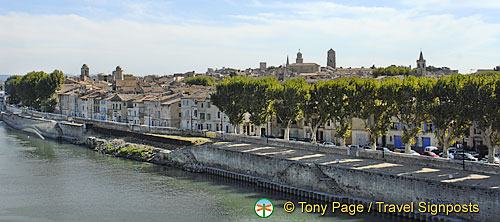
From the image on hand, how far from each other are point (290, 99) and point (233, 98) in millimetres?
6073

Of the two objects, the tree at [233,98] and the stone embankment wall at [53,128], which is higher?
the tree at [233,98]

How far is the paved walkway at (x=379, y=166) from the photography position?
2514 centimetres

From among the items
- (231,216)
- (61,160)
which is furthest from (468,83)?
(61,160)

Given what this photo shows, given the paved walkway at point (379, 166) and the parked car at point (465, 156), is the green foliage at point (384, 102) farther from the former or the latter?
the paved walkway at point (379, 166)

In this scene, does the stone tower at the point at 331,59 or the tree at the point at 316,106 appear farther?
the stone tower at the point at 331,59

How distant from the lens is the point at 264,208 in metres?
28.7

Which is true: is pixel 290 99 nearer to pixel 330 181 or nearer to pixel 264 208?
pixel 330 181

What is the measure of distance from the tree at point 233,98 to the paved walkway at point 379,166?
5317mm

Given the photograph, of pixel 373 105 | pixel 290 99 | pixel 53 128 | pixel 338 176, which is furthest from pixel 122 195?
pixel 53 128

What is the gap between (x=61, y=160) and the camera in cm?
4728

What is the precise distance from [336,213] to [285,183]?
5.95m

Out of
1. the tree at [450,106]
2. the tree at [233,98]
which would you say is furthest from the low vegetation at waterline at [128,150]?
the tree at [450,106]

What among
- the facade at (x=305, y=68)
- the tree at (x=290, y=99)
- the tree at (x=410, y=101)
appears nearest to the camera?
the tree at (x=410, y=101)

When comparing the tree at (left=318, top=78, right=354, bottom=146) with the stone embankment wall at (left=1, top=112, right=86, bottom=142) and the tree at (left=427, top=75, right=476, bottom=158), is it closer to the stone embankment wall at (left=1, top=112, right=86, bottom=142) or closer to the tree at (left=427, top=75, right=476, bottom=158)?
the tree at (left=427, top=75, right=476, bottom=158)
